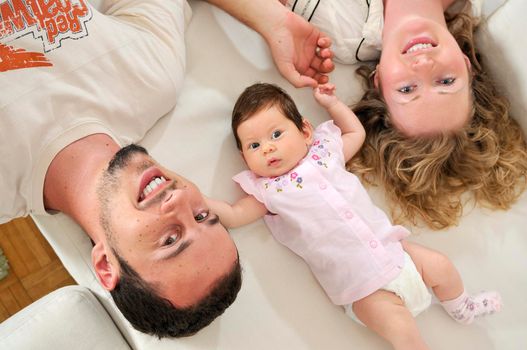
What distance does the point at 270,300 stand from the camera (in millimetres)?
1180

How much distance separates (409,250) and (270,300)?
0.38m

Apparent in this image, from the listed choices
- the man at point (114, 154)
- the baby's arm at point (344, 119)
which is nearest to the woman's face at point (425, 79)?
the baby's arm at point (344, 119)

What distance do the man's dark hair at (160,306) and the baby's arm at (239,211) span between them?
27cm

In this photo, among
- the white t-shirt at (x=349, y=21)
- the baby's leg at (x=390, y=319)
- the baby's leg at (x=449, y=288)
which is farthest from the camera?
the white t-shirt at (x=349, y=21)

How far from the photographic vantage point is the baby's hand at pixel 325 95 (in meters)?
1.30

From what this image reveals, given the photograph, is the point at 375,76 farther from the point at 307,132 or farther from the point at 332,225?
the point at 332,225

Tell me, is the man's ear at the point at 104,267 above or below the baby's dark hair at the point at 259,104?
below

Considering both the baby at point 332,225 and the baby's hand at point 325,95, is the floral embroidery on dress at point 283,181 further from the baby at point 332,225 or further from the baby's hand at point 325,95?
the baby's hand at point 325,95

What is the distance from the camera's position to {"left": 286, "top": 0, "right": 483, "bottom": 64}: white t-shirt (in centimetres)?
141

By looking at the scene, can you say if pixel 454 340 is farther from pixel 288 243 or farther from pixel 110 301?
pixel 110 301

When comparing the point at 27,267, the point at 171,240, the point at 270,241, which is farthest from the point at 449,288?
the point at 27,267

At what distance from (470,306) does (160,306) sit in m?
0.80

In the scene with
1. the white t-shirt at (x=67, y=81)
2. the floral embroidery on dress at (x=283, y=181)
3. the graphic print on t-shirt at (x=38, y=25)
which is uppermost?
the graphic print on t-shirt at (x=38, y=25)

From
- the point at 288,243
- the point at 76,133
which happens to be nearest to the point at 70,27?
the point at 76,133
